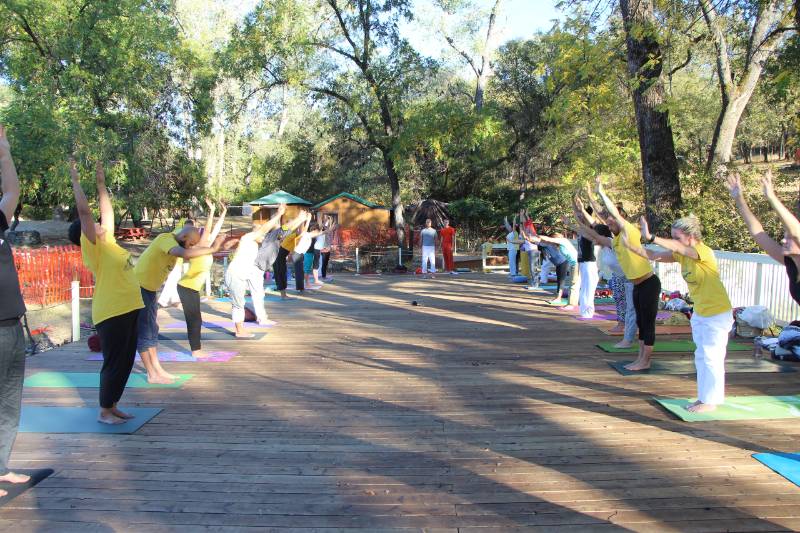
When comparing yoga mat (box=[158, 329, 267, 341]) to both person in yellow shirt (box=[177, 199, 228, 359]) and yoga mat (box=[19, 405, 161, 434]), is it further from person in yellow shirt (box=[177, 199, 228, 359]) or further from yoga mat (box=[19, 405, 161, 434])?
yoga mat (box=[19, 405, 161, 434])

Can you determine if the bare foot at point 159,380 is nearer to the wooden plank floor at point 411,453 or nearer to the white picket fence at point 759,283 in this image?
the wooden plank floor at point 411,453

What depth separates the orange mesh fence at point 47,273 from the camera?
44.9 ft

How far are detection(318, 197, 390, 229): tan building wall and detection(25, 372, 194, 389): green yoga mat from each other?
2492 centimetres

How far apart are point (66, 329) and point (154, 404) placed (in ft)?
25.6

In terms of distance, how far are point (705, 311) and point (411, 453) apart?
2831 mm

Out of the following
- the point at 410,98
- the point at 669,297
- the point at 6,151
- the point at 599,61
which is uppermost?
the point at 410,98

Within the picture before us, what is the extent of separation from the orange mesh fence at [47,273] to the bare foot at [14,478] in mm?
10969

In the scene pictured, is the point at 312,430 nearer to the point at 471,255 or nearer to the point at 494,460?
the point at 494,460

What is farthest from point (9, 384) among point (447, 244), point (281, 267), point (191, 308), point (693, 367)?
point (447, 244)

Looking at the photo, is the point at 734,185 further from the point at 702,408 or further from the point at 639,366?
the point at 639,366

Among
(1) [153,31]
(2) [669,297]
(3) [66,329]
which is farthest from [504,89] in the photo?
(3) [66,329]

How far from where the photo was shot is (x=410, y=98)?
78.6ft

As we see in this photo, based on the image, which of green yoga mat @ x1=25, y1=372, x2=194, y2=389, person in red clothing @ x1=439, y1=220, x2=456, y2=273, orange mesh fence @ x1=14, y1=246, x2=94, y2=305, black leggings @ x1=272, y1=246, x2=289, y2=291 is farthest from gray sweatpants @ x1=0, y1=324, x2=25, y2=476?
person in red clothing @ x1=439, y1=220, x2=456, y2=273

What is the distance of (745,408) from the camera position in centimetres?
520
